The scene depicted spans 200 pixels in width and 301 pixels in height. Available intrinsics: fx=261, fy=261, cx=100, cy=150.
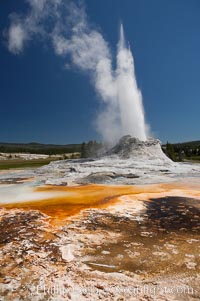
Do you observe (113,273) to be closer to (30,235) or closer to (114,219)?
(30,235)

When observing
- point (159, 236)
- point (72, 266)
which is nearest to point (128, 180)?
point (159, 236)

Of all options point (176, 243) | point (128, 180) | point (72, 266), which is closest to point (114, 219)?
point (176, 243)

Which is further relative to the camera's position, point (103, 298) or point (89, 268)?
point (89, 268)

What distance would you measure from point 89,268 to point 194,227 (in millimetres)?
4407

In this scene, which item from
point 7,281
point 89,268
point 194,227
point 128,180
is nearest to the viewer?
point 7,281

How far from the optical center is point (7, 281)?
5133 mm

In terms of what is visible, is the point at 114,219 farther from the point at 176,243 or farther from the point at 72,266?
the point at 72,266

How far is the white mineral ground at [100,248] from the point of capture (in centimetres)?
490

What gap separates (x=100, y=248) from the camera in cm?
678

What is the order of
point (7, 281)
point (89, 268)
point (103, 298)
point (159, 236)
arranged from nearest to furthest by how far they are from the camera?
point (103, 298)
point (7, 281)
point (89, 268)
point (159, 236)

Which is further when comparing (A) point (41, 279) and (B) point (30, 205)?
(B) point (30, 205)

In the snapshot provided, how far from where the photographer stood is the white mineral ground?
4898 mm

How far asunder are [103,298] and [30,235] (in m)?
3.84

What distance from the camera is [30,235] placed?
781cm
